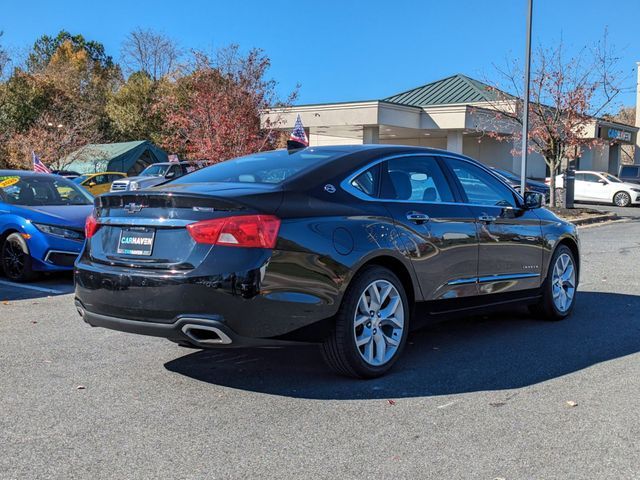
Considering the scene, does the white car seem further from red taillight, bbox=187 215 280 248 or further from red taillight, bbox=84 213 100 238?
red taillight, bbox=187 215 280 248

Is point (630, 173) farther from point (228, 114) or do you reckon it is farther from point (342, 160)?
point (342, 160)

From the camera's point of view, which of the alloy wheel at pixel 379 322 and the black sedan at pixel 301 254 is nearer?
the black sedan at pixel 301 254

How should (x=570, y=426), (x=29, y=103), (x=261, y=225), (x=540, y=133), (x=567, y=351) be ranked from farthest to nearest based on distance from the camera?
(x=29, y=103)
(x=540, y=133)
(x=567, y=351)
(x=261, y=225)
(x=570, y=426)

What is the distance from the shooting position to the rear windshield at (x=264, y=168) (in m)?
4.83

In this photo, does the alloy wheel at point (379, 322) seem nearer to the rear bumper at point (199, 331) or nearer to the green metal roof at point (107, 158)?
the rear bumper at point (199, 331)

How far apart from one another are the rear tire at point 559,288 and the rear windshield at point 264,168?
8.90 ft

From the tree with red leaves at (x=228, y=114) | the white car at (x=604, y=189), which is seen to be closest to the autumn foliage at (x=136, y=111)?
the tree with red leaves at (x=228, y=114)

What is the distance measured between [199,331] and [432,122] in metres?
27.2

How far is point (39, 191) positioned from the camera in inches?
381

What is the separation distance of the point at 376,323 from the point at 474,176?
1.98 meters

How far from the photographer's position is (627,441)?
3.67 metres

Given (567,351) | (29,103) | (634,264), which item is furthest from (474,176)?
(29,103)

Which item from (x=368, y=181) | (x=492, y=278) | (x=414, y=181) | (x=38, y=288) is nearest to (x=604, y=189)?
(x=492, y=278)

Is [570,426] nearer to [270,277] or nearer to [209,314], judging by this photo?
[270,277]
